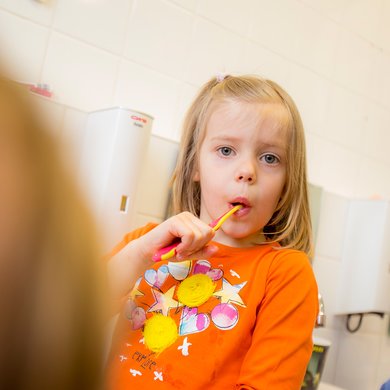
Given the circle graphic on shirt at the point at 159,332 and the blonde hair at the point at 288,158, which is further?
the blonde hair at the point at 288,158

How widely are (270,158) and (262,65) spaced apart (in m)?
0.88

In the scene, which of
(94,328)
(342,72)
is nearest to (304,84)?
(342,72)

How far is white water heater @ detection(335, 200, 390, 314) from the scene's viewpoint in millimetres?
1791

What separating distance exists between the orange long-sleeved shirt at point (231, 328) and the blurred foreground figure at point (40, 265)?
58cm

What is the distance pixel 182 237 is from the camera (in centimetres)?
75

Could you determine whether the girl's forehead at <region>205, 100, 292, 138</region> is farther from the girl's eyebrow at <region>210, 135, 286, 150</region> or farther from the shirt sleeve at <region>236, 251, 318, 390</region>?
the shirt sleeve at <region>236, 251, 318, 390</region>

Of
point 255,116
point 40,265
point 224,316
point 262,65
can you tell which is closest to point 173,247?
point 224,316

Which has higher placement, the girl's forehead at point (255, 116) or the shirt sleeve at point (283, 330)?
the girl's forehead at point (255, 116)

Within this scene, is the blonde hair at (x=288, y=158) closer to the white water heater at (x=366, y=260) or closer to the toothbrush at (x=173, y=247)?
the toothbrush at (x=173, y=247)

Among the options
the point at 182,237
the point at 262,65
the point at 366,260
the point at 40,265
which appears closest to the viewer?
the point at 40,265

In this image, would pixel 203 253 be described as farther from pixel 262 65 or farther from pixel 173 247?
pixel 262 65

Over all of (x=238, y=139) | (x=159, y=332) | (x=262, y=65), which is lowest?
(x=159, y=332)

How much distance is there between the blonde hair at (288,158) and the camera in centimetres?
90

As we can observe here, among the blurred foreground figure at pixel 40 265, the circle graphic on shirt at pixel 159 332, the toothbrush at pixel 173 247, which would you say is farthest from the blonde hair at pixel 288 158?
the blurred foreground figure at pixel 40 265
